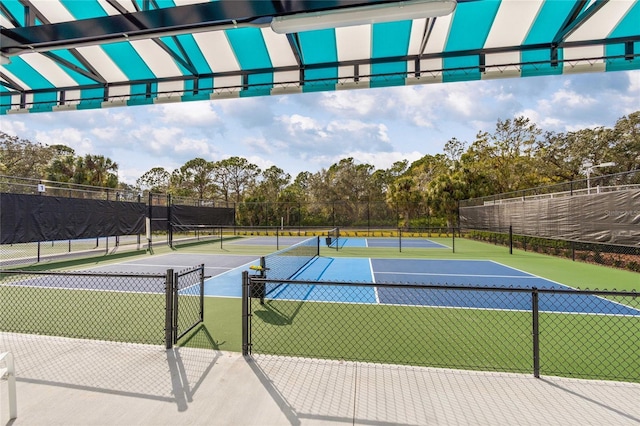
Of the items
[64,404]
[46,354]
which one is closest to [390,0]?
[64,404]

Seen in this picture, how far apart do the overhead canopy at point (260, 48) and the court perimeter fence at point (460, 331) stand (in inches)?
108

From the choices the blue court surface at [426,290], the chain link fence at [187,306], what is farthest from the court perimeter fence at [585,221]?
the chain link fence at [187,306]

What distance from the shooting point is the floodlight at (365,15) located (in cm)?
254

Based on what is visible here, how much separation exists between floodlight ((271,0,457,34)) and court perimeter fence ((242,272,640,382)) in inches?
103

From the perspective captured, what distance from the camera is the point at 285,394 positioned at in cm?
302

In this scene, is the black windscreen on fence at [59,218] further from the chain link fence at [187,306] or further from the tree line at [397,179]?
the tree line at [397,179]

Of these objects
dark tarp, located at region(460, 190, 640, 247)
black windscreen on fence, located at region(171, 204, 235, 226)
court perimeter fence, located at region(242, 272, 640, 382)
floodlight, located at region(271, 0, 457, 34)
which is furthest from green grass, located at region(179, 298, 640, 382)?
black windscreen on fence, located at region(171, 204, 235, 226)

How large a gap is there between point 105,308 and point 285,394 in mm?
5284

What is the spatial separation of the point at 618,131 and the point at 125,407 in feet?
95.8

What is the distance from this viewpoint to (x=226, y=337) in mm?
4891

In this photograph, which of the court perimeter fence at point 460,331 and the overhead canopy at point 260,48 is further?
the court perimeter fence at point 460,331

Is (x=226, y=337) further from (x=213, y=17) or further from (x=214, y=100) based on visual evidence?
(x=213, y=17)

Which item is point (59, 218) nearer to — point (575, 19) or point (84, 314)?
point (84, 314)

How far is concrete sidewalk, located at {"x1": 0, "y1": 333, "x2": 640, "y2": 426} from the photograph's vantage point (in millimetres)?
2666
